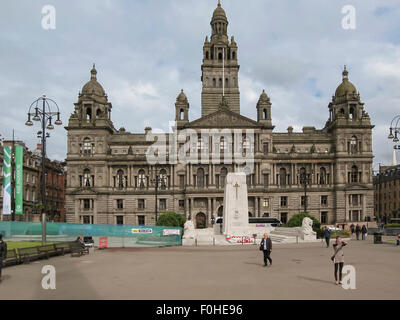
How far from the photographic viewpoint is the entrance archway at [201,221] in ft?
239

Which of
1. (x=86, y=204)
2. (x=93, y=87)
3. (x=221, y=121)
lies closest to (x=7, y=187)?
(x=86, y=204)

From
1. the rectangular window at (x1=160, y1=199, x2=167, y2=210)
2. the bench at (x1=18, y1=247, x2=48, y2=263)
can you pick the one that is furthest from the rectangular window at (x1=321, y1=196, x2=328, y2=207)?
the bench at (x1=18, y1=247, x2=48, y2=263)

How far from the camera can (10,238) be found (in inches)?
1356

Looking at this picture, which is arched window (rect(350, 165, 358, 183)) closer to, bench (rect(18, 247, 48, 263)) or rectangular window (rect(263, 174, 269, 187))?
rectangular window (rect(263, 174, 269, 187))

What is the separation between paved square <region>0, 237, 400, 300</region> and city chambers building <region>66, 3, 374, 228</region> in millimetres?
49697

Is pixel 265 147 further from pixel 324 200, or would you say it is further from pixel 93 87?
pixel 93 87

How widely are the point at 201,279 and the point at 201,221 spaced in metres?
56.5

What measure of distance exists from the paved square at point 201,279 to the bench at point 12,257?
57cm

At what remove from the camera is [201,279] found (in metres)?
17.1

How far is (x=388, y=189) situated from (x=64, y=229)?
85.4m

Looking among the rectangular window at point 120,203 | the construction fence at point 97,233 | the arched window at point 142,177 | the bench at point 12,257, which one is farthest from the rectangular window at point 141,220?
the bench at point 12,257

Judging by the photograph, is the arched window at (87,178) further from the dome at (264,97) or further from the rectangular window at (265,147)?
the dome at (264,97)
